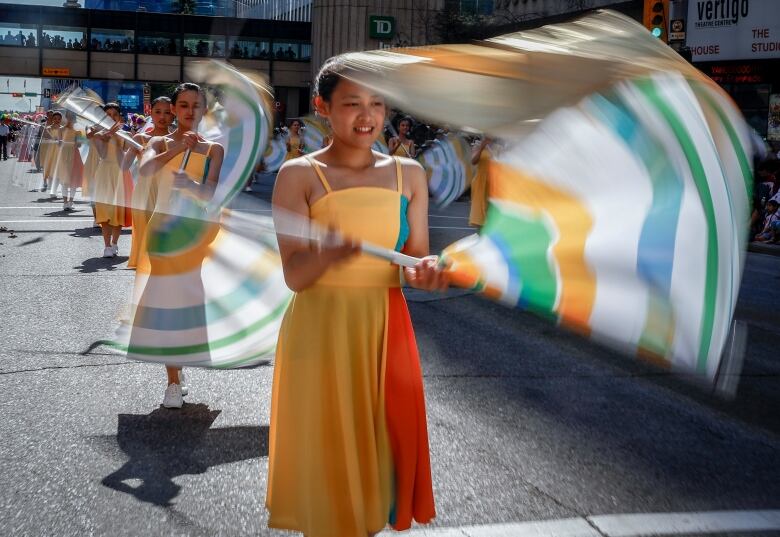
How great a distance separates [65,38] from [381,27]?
25925mm

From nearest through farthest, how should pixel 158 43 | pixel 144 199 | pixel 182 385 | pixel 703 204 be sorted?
1. pixel 703 204
2. pixel 182 385
3. pixel 144 199
4. pixel 158 43

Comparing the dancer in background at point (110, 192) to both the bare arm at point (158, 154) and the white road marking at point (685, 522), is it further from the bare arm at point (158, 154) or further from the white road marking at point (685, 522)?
the white road marking at point (685, 522)

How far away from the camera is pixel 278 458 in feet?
10.5

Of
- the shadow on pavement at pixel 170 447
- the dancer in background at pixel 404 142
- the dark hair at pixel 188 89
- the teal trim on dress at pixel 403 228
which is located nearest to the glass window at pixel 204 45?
the dancer in background at pixel 404 142

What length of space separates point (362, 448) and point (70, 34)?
61.2 meters

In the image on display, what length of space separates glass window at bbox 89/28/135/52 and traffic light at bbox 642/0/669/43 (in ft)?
158

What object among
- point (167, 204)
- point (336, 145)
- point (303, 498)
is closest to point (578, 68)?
point (336, 145)

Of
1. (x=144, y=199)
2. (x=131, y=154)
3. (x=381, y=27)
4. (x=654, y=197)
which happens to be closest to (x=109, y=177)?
(x=131, y=154)

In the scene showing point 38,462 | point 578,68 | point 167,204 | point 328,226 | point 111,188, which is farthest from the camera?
point 111,188

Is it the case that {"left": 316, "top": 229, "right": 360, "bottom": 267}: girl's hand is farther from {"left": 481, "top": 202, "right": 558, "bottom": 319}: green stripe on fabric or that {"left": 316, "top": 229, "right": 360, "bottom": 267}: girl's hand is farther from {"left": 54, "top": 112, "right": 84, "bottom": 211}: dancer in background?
{"left": 54, "top": 112, "right": 84, "bottom": 211}: dancer in background

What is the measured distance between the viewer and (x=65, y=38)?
59969 millimetres

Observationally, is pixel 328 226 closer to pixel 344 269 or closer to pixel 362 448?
pixel 344 269

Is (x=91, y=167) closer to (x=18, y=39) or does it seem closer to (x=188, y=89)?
(x=188, y=89)

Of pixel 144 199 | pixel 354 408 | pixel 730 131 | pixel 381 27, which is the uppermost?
pixel 381 27
